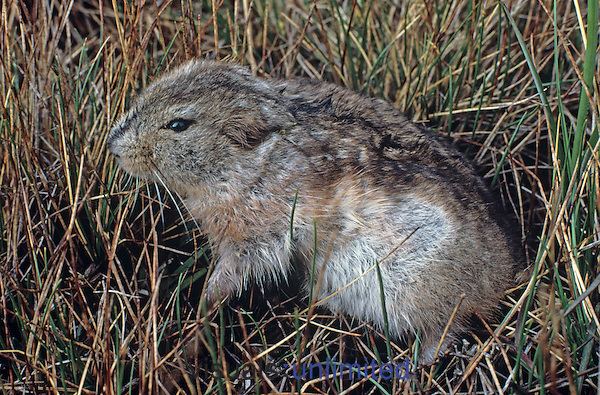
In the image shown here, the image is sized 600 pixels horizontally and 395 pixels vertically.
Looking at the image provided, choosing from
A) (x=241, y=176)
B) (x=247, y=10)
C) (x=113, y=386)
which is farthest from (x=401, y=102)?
(x=113, y=386)

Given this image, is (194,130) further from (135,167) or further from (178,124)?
(135,167)

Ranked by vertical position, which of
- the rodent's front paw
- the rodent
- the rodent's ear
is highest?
the rodent's ear

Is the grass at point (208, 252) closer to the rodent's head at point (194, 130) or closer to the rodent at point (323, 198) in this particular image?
the rodent at point (323, 198)

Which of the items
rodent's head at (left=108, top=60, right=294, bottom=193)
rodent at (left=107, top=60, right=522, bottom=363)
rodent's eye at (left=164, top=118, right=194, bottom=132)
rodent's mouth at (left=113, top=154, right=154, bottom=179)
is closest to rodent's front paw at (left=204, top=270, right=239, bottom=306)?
rodent at (left=107, top=60, right=522, bottom=363)

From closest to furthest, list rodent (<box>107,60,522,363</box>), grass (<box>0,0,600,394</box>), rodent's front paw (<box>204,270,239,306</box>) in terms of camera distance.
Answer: grass (<box>0,0,600,394</box>) < rodent (<box>107,60,522,363</box>) < rodent's front paw (<box>204,270,239,306</box>)

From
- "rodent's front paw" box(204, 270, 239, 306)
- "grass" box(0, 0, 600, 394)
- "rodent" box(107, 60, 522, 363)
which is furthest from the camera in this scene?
"rodent's front paw" box(204, 270, 239, 306)

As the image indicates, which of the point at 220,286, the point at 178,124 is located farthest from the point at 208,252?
the point at 178,124

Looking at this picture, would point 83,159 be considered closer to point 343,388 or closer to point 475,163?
point 343,388

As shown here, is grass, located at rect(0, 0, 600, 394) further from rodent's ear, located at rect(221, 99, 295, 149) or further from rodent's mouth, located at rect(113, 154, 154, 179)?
rodent's ear, located at rect(221, 99, 295, 149)
